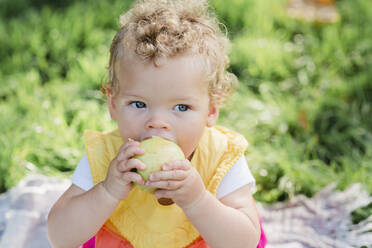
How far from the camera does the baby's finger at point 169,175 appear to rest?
1.41 metres

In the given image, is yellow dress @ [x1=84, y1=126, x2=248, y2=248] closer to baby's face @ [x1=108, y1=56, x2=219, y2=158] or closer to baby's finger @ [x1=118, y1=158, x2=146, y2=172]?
baby's face @ [x1=108, y1=56, x2=219, y2=158]

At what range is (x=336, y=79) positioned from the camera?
11.2ft

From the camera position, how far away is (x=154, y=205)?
1756 mm

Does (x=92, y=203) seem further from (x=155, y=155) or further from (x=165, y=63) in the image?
(x=165, y=63)

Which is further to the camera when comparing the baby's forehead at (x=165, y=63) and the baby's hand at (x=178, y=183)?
the baby's forehead at (x=165, y=63)

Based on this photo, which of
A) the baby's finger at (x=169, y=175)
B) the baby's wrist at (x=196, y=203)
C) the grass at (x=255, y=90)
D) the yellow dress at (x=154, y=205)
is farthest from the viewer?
the grass at (x=255, y=90)

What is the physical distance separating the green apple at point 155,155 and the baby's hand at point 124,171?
0.02 meters

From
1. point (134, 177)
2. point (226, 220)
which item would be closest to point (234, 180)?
point (226, 220)

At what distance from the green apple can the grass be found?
3.96 feet

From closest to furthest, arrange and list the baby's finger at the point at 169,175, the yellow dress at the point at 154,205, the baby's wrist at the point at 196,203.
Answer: the baby's finger at the point at 169,175, the baby's wrist at the point at 196,203, the yellow dress at the point at 154,205

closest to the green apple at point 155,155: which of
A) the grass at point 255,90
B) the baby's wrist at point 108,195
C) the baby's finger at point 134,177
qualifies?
the baby's finger at point 134,177

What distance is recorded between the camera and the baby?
1.52 metres

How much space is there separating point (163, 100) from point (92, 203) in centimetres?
41

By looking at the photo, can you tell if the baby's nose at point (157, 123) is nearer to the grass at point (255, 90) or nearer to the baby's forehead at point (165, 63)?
the baby's forehead at point (165, 63)
